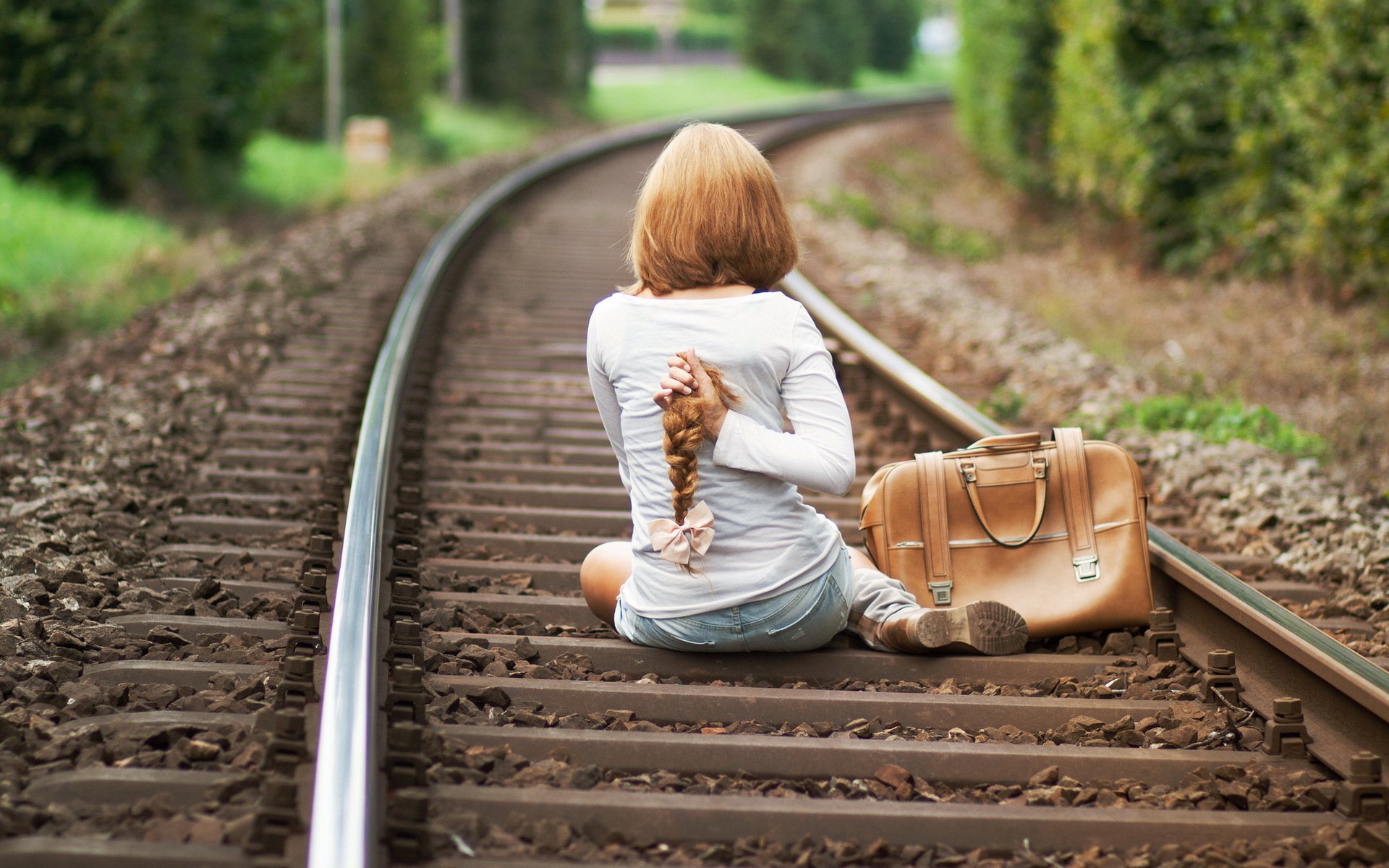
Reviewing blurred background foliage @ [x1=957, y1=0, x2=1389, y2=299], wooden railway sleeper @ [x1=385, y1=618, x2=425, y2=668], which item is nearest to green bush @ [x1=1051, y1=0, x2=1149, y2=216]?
blurred background foliage @ [x1=957, y1=0, x2=1389, y2=299]

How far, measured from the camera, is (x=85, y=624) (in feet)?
11.3

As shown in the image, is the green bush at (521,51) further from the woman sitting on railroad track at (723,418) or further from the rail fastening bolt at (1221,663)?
the rail fastening bolt at (1221,663)

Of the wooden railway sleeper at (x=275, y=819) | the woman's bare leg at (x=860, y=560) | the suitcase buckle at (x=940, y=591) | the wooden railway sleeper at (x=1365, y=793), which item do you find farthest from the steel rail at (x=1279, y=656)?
the wooden railway sleeper at (x=275, y=819)

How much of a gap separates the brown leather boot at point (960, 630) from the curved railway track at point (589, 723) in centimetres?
6

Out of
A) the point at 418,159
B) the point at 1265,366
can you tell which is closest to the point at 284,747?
the point at 1265,366

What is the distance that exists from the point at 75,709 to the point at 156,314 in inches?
202

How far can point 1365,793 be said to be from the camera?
270cm

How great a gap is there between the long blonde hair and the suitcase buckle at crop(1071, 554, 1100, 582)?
1215 millimetres

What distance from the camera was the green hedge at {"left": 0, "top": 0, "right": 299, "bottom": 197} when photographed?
11.5 meters

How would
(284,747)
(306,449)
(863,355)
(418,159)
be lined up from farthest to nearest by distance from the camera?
(418,159)
(863,355)
(306,449)
(284,747)

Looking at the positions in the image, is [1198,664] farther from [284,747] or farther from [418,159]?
[418,159]

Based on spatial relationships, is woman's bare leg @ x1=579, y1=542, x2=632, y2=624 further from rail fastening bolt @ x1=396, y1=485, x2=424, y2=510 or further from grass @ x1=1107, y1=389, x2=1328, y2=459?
grass @ x1=1107, y1=389, x2=1328, y2=459

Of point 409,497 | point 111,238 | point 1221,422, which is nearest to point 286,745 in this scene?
point 409,497

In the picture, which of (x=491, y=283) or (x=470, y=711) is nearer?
(x=470, y=711)
